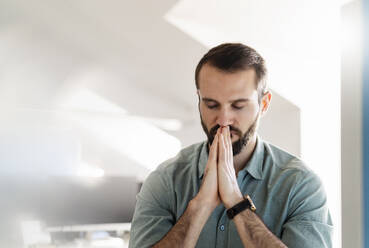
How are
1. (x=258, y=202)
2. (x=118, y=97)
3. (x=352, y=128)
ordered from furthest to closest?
(x=118, y=97)
(x=258, y=202)
(x=352, y=128)

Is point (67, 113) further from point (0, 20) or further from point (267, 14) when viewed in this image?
point (267, 14)

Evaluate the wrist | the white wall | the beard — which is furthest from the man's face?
the white wall

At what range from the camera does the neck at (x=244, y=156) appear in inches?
57.8

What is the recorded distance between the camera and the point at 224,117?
1395 mm

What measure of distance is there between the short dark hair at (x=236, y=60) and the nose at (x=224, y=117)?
0.43 ft

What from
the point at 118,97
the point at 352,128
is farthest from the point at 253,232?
the point at 118,97

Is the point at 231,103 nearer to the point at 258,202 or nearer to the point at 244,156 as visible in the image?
the point at 244,156

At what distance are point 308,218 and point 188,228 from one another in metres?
0.34

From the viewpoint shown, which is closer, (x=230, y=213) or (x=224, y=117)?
(x=230, y=213)

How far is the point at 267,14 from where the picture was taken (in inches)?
94.4

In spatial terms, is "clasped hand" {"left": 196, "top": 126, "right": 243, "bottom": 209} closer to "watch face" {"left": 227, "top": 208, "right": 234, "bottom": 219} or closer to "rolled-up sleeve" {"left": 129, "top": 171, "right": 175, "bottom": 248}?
"watch face" {"left": 227, "top": 208, "right": 234, "bottom": 219}

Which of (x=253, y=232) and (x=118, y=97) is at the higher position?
(x=118, y=97)

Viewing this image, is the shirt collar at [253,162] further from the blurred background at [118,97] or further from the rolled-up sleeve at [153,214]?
the blurred background at [118,97]

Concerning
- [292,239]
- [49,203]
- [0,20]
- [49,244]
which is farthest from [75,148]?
[292,239]
